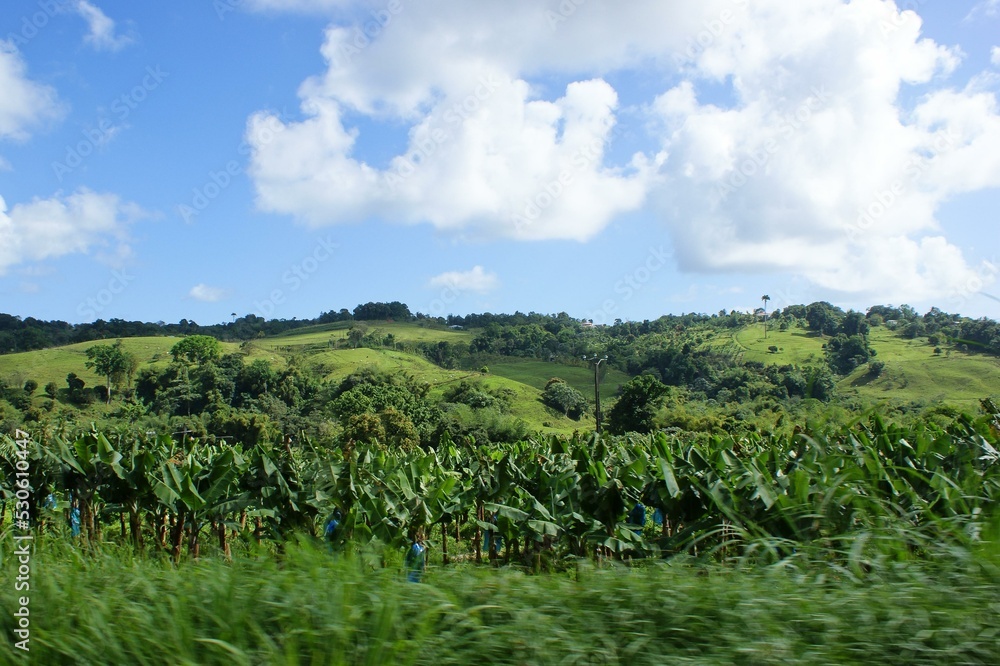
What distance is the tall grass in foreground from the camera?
92.8 inches

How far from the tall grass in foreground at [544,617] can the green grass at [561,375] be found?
267ft

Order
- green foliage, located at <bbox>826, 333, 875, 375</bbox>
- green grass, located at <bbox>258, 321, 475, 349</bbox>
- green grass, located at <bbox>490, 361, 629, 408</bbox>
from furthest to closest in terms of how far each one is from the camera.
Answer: green grass, located at <bbox>258, 321, 475, 349</bbox>, green grass, located at <bbox>490, 361, 629, 408</bbox>, green foliage, located at <bbox>826, 333, 875, 375</bbox>

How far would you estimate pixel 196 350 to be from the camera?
94750mm

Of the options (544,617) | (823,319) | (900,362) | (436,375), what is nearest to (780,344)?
(823,319)

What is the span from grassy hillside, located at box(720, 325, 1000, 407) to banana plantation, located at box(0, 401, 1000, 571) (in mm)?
44739

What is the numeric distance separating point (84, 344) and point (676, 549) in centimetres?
11833

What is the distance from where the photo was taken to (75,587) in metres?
3.25

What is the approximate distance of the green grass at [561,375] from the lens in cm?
9081

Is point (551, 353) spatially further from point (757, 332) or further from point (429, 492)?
point (429, 492)

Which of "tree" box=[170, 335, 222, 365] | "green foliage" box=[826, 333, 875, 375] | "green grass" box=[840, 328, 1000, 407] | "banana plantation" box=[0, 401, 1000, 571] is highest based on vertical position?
"tree" box=[170, 335, 222, 365]

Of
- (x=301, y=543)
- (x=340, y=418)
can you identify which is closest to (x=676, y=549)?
(x=301, y=543)

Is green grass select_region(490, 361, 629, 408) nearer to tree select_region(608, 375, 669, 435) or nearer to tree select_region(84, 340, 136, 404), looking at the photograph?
tree select_region(608, 375, 669, 435)

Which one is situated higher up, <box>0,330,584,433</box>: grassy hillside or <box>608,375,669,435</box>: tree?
<box>0,330,584,433</box>: grassy hillside

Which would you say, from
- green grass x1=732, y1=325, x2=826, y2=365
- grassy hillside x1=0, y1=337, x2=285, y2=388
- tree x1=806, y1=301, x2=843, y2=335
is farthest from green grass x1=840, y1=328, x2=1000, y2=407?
grassy hillside x1=0, y1=337, x2=285, y2=388
